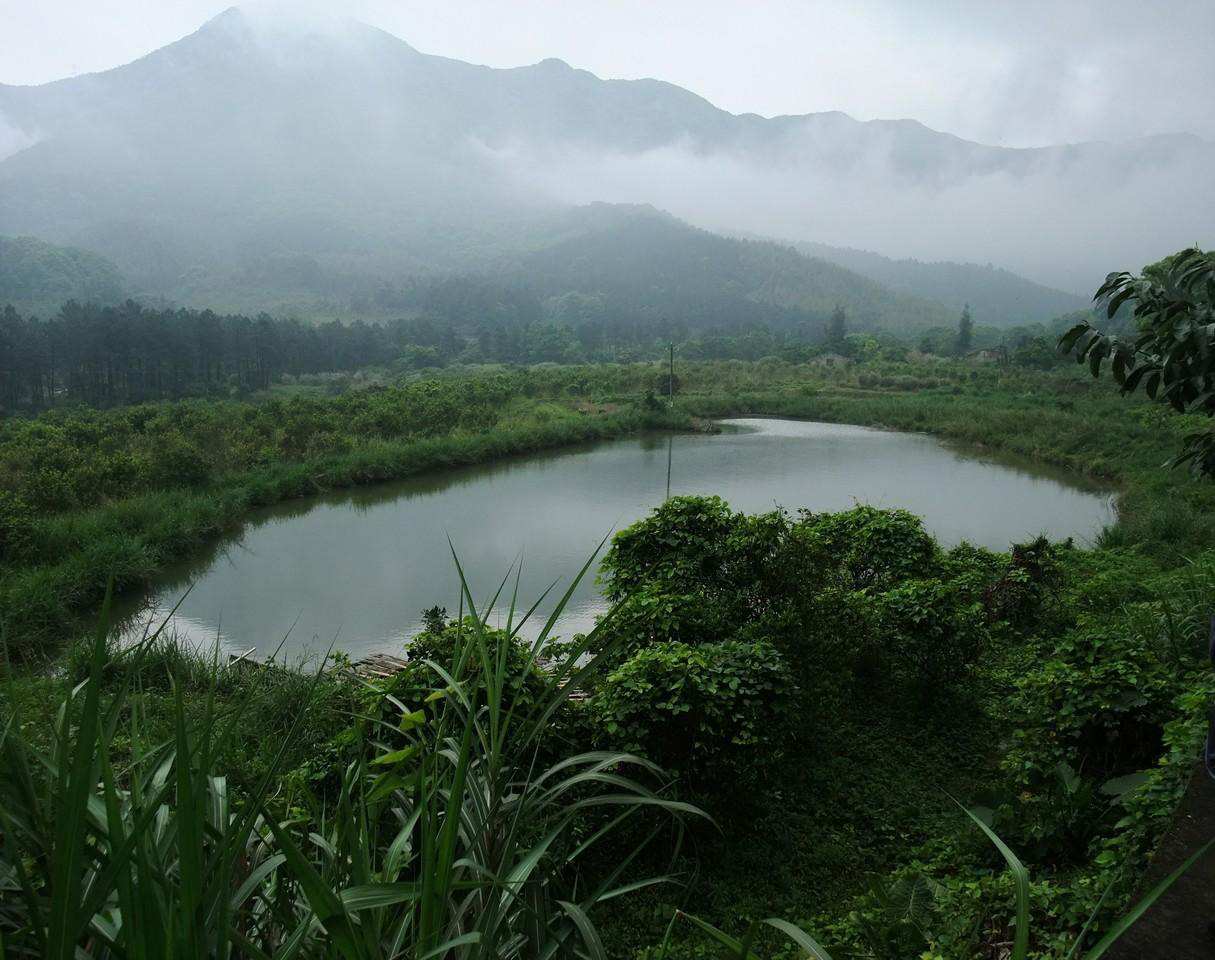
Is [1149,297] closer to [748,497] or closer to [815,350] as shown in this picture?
[748,497]

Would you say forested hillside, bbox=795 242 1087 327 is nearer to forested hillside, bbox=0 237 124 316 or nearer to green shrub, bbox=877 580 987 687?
forested hillside, bbox=0 237 124 316

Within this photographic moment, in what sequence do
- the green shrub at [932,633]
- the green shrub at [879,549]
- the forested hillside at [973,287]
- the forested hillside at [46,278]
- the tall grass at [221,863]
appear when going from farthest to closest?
the forested hillside at [973,287] → the forested hillside at [46,278] → the green shrub at [879,549] → the green shrub at [932,633] → the tall grass at [221,863]

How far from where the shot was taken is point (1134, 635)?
3430 millimetres

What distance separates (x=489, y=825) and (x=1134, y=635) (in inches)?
131

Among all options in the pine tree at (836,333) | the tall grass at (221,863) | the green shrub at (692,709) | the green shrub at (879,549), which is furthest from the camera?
the pine tree at (836,333)

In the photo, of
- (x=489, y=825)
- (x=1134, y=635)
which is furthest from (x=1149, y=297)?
(x=489, y=825)

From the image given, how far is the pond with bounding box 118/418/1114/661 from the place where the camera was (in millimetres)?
6586

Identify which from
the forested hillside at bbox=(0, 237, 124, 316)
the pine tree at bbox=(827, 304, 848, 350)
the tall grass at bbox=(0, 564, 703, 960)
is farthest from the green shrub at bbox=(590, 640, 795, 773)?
the forested hillside at bbox=(0, 237, 124, 316)

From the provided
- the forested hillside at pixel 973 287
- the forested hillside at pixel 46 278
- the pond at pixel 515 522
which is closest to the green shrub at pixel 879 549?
the pond at pixel 515 522

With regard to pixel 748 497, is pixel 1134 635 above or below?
above

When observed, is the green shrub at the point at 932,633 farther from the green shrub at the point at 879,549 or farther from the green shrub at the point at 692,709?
the green shrub at the point at 692,709

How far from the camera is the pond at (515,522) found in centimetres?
659

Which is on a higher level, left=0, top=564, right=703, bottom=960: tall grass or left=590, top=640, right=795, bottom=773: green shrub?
left=0, top=564, right=703, bottom=960: tall grass

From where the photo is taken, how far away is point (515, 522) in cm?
977
